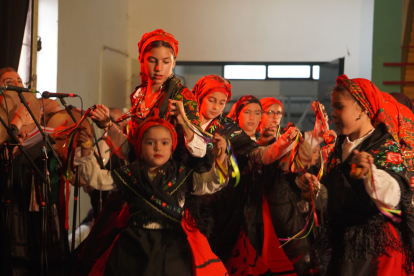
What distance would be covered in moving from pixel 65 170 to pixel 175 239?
2.31ft

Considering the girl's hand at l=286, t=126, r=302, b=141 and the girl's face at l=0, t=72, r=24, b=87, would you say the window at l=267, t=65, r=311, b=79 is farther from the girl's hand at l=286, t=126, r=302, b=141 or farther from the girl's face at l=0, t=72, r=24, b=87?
the girl's face at l=0, t=72, r=24, b=87

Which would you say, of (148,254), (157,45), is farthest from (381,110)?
(148,254)

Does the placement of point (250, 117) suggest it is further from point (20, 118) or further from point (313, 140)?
point (20, 118)

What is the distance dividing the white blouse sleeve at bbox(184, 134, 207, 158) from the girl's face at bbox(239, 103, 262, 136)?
1210 millimetres

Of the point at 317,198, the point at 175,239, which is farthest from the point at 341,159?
the point at 175,239

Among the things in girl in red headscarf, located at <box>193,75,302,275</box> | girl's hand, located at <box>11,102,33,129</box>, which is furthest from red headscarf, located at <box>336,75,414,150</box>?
girl's hand, located at <box>11,102,33,129</box>

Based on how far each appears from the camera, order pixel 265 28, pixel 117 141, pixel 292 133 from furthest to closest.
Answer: pixel 265 28 → pixel 292 133 → pixel 117 141

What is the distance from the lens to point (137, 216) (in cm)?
240

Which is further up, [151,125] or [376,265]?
[151,125]

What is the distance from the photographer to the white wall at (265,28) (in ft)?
23.6

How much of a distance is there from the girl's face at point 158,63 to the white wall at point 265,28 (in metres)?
4.90

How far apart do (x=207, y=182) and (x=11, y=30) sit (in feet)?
9.23

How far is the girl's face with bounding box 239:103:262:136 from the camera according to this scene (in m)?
3.71

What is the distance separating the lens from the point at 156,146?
2.43 m
